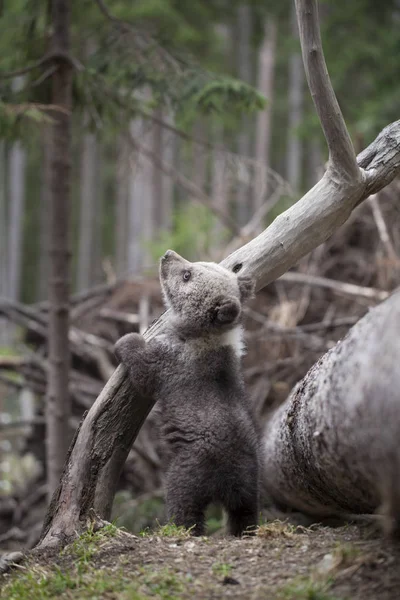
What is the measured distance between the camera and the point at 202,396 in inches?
184

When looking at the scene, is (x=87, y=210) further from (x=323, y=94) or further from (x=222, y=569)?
(x=222, y=569)

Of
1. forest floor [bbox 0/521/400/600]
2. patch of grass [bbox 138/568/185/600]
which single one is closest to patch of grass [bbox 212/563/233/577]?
forest floor [bbox 0/521/400/600]

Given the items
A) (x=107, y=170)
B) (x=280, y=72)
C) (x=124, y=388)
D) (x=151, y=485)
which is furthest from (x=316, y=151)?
(x=124, y=388)

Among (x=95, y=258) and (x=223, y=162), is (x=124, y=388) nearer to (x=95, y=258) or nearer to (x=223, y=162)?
(x=223, y=162)

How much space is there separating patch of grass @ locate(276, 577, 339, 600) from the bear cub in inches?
59.9

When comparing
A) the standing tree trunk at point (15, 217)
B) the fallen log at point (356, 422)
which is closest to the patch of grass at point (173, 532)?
the fallen log at point (356, 422)

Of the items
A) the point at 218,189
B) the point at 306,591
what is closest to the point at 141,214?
the point at 218,189

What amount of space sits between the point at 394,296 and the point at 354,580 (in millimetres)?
1442

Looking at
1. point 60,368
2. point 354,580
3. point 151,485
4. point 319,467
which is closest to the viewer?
point 354,580

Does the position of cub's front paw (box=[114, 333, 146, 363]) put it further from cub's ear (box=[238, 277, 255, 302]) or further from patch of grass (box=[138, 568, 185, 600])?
patch of grass (box=[138, 568, 185, 600])

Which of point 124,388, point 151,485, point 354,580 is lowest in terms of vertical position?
point 354,580

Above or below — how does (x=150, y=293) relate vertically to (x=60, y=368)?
above

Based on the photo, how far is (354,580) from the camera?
3.05m

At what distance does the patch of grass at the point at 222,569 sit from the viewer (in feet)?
10.9
